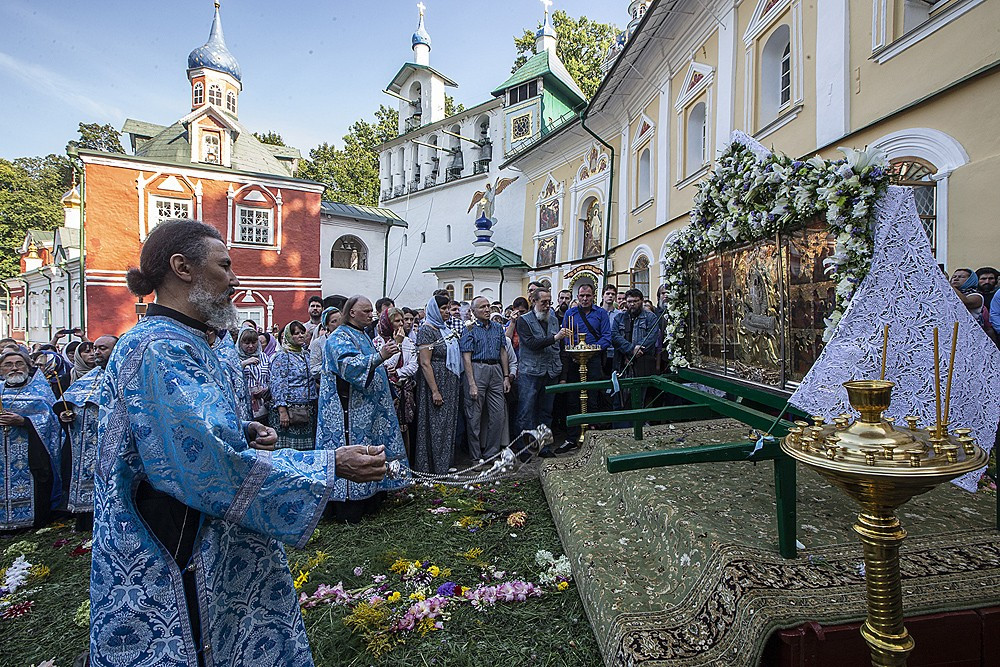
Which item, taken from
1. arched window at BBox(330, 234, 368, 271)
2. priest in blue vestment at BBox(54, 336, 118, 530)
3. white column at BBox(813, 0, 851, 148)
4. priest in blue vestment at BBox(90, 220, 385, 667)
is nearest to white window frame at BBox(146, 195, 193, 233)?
arched window at BBox(330, 234, 368, 271)

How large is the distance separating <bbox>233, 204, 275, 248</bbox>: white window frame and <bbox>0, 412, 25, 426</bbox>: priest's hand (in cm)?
1696

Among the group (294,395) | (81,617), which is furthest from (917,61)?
(81,617)

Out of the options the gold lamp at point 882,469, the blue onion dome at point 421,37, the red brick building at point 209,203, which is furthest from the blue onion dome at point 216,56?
the gold lamp at point 882,469

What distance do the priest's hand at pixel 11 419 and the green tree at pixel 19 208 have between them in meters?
40.0

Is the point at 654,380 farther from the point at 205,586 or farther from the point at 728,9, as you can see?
the point at 728,9

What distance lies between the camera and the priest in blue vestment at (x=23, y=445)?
190 inches

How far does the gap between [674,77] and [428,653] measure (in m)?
12.2

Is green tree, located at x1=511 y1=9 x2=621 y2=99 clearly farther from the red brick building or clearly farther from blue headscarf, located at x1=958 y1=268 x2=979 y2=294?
blue headscarf, located at x1=958 y1=268 x2=979 y2=294

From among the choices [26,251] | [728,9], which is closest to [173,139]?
[26,251]

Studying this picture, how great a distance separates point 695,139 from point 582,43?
71.2 ft

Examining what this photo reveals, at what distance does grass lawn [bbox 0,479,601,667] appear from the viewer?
2.83 m

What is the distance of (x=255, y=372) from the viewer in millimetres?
6176

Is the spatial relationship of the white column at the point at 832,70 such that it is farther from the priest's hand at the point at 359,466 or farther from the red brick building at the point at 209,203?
the red brick building at the point at 209,203

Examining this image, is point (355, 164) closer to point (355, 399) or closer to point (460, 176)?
point (460, 176)
